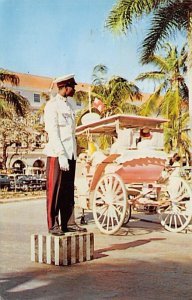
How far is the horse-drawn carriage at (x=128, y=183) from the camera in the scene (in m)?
6.43

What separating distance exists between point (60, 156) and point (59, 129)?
22cm

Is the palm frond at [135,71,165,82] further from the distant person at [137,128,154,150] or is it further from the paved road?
the paved road

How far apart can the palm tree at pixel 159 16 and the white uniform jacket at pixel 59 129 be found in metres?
2.89

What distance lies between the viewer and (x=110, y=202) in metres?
6.40

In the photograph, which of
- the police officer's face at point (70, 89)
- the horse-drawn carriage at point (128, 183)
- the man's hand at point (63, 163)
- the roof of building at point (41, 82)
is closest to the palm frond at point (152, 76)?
the roof of building at point (41, 82)

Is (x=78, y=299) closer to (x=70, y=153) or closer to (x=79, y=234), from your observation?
(x=79, y=234)

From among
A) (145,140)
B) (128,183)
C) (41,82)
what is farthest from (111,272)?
(41,82)

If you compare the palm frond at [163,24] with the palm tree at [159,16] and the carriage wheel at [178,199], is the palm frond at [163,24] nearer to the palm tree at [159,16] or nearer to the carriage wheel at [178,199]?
the palm tree at [159,16]

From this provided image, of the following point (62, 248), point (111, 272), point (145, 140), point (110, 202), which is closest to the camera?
point (111, 272)

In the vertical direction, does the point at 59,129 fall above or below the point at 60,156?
above

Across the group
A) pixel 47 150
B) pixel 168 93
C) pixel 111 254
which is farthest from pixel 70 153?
pixel 168 93

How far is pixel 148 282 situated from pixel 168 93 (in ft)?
44.3

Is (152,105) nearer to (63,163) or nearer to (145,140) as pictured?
(145,140)

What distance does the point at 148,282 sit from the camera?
3797mm
